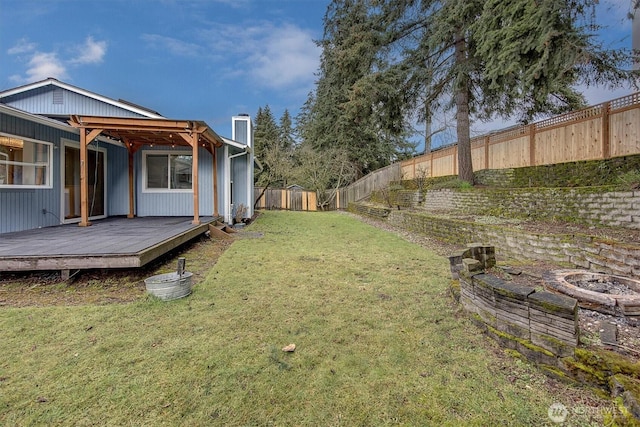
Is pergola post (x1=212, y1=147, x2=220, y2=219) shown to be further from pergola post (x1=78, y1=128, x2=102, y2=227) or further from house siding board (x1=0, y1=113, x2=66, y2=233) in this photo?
house siding board (x1=0, y1=113, x2=66, y2=233)

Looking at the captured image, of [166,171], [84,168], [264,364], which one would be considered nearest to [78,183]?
[84,168]

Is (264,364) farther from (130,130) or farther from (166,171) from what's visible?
(166,171)

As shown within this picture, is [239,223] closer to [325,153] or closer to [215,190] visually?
[215,190]

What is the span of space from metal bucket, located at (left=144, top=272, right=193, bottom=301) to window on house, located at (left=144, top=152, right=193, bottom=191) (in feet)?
21.5

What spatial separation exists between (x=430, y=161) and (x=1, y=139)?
46.6 ft

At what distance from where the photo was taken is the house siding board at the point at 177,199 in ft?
30.4

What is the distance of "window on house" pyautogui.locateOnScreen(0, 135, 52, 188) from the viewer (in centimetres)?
571

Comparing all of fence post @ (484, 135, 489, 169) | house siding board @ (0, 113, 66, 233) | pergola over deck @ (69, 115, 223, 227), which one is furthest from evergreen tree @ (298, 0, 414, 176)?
house siding board @ (0, 113, 66, 233)

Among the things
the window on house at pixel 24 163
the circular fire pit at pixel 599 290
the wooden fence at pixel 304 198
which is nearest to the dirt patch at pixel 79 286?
the window on house at pixel 24 163

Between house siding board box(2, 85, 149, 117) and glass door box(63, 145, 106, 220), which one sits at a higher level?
house siding board box(2, 85, 149, 117)

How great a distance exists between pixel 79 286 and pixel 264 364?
3.25 meters

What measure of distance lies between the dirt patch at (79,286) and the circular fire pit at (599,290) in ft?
14.0

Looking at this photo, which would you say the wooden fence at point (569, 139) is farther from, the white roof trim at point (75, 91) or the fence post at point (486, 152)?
the white roof trim at point (75, 91)

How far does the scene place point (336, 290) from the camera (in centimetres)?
395
